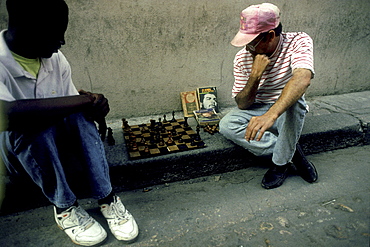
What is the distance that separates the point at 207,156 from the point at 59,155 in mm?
1318

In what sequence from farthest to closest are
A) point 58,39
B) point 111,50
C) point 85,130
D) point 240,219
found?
point 111,50 < point 240,219 < point 85,130 < point 58,39

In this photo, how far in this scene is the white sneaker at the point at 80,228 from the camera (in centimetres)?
194

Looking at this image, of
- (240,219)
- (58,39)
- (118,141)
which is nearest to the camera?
(58,39)

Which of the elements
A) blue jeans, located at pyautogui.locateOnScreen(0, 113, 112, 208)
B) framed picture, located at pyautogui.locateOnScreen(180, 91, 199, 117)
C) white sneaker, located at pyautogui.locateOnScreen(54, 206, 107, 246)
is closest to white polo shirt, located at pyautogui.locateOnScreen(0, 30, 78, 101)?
blue jeans, located at pyautogui.locateOnScreen(0, 113, 112, 208)

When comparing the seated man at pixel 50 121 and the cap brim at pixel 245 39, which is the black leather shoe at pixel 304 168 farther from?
the seated man at pixel 50 121

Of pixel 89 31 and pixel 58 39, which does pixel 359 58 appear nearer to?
pixel 89 31

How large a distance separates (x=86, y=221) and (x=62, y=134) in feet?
2.07

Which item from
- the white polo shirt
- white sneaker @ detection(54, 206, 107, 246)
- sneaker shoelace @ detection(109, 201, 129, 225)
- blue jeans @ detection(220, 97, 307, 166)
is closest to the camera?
the white polo shirt

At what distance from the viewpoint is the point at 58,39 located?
1.82 m

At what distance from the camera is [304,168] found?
2.60 m

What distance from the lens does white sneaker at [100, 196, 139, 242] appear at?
1.97 metres

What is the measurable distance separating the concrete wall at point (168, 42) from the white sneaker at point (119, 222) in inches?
64.0

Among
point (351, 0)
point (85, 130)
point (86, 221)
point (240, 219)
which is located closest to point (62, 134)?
point (85, 130)

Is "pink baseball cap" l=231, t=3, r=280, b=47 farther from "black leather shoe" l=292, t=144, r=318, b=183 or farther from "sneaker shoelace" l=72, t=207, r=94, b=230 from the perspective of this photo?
"sneaker shoelace" l=72, t=207, r=94, b=230
